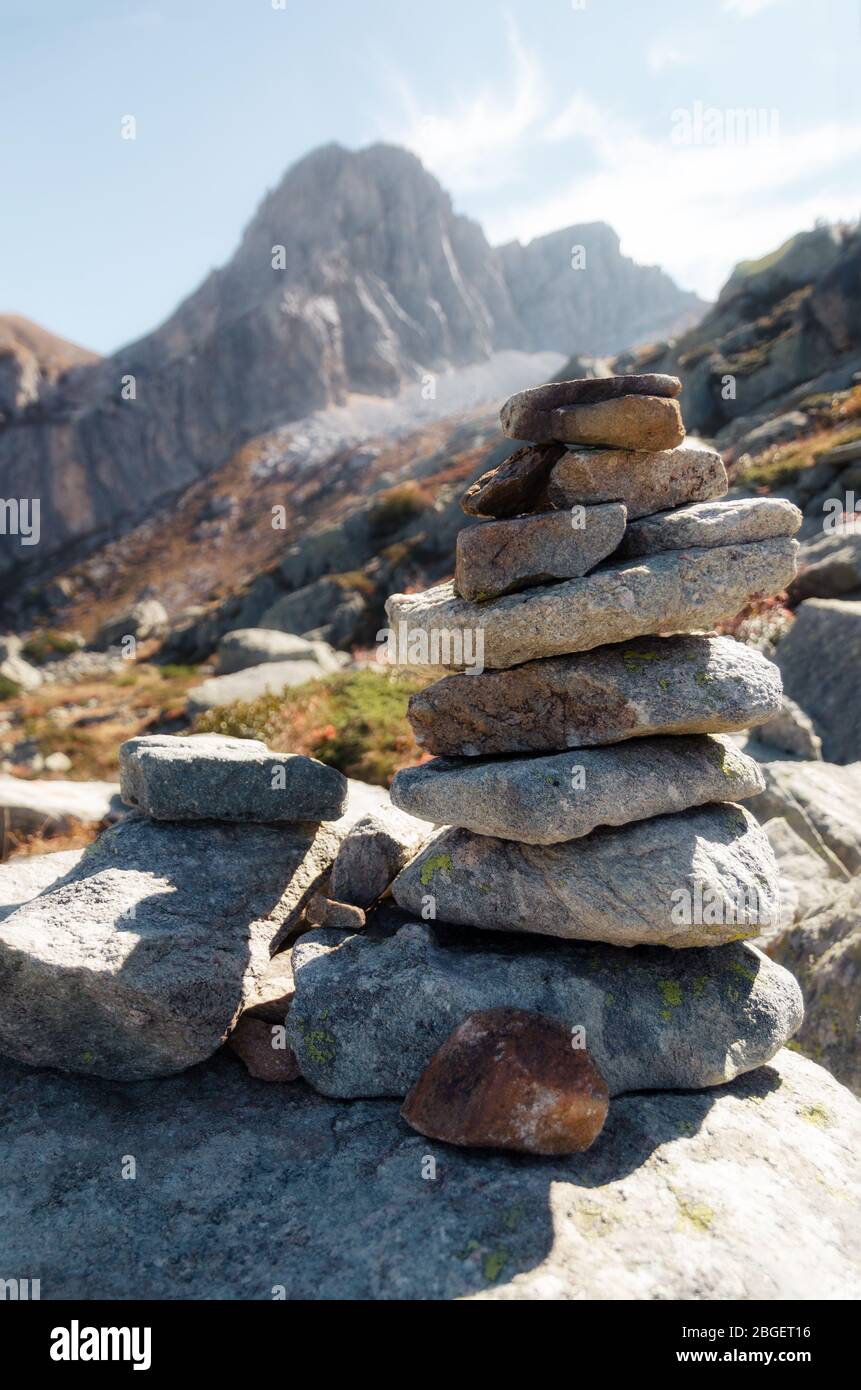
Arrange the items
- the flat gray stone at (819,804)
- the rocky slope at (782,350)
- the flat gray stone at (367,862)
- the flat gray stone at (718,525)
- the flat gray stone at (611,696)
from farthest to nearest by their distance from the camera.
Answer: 1. the rocky slope at (782,350)
2. the flat gray stone at (819,804)
3. the flat gray stone at (367,862)
4. the flat gray stone at (718,525)
5. the flat gray stone at (611,696)

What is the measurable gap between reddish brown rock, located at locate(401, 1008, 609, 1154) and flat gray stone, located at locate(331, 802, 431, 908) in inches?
89.2

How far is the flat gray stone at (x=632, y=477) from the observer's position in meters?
7.17

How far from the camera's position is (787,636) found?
50.4 ft

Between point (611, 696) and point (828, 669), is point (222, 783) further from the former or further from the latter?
point (828, 669)

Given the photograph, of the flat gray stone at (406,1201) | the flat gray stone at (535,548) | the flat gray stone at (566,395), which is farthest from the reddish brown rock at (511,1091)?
the flat gray stone at (566,395)

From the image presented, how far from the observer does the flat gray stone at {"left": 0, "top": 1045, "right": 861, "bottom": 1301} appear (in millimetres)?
4773

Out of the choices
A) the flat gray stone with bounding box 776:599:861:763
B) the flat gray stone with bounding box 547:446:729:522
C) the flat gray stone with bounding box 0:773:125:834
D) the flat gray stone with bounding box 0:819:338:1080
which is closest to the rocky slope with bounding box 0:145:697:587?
the flat gray stone with bounding box 0:773:125:834

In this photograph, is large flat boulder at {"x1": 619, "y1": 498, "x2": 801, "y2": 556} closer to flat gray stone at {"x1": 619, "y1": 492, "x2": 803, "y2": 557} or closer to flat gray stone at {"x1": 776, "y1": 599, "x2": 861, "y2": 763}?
flat gray stone at {"x1": 619, "y1": 492, "x2": 803, "y2": 557}

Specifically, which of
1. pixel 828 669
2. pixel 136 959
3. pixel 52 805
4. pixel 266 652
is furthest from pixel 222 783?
pixel 266 652

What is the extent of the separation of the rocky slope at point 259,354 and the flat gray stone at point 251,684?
93669 millimetres

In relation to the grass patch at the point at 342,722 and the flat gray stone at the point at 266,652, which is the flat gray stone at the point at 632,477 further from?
the flat gray stone at the point at 266,652
